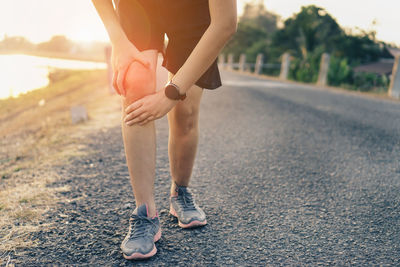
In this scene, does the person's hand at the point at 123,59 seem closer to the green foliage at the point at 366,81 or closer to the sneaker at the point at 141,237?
the sneaker at the point at 141,237

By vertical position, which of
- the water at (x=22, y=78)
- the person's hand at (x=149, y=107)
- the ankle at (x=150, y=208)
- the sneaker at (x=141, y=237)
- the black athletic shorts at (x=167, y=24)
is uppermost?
the black athletic shorts at (x=167, y=24)

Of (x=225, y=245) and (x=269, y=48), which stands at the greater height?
(x=269, y=48)

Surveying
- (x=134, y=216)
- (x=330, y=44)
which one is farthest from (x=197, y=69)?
(x=330, y=44)

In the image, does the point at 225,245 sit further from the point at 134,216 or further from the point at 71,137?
the point at 71,137

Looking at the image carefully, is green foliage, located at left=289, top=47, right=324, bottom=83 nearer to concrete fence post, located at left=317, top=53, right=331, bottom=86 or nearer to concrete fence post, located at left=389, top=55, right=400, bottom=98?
concrete fence post, located at left=317, top=53, right=331, bottom=86

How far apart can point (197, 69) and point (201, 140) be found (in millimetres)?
2162

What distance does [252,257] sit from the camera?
50.5 inches

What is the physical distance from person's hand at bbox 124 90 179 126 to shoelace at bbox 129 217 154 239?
448mm

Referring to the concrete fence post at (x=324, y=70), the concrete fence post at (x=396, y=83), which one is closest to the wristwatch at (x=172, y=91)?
the concrete fence post at (x=396, y=83)

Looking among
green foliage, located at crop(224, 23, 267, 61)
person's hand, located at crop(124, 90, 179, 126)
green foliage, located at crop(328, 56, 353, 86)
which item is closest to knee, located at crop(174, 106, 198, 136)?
person's hand, located at crop(124, 90, 179, 126)

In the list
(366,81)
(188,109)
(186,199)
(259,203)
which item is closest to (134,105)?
(188,109)

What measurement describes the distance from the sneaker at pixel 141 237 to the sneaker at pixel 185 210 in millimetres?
194

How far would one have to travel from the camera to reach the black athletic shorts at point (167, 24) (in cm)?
119

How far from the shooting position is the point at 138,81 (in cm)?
113
